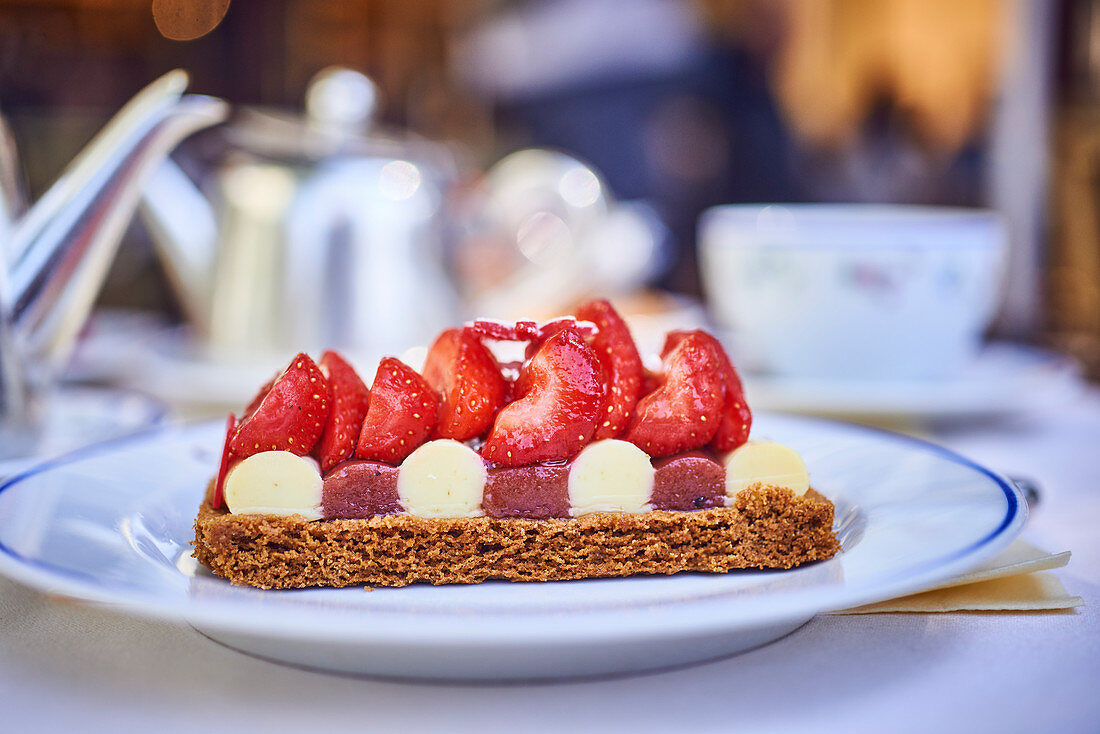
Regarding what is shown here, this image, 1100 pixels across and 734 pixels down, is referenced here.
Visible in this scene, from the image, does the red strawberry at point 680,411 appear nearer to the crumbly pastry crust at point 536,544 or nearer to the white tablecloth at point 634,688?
the crumbly pastry crust at point 536,544

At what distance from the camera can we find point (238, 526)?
0.65 meters

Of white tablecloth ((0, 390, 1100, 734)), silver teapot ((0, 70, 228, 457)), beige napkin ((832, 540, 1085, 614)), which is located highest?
silver teapot ((0, 70, 228, 457))

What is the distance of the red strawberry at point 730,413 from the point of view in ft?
2.41

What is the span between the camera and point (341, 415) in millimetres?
713

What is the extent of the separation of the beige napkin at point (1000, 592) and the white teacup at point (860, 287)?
0.60m

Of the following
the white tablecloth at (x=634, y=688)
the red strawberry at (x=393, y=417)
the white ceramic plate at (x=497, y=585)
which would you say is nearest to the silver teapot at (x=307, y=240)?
the white ceramic plate at (x=497, y=585)

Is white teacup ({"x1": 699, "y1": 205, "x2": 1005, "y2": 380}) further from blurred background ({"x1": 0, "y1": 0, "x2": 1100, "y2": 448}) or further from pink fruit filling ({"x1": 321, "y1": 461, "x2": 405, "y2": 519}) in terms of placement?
pink fruit filling ({"x1": 321, "y1": 461, "x2": 405, "y2": 519})

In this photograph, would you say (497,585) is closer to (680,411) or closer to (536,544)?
(536,544)

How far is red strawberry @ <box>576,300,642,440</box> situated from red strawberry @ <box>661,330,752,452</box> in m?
0.05

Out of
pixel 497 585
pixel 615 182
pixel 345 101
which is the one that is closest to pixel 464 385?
pixel 497 585

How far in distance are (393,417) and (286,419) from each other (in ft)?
0.24

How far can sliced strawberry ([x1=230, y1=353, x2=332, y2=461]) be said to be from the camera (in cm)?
70

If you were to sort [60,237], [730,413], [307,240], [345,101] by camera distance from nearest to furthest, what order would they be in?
[730,413]
[60,237]
[307,240]
[345,101]

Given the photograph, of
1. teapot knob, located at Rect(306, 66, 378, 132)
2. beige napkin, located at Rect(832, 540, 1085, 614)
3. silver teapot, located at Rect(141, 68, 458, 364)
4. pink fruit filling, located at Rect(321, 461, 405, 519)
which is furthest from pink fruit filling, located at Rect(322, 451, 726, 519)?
teapot knob, located at Rect(306, 66, 378, 132)
